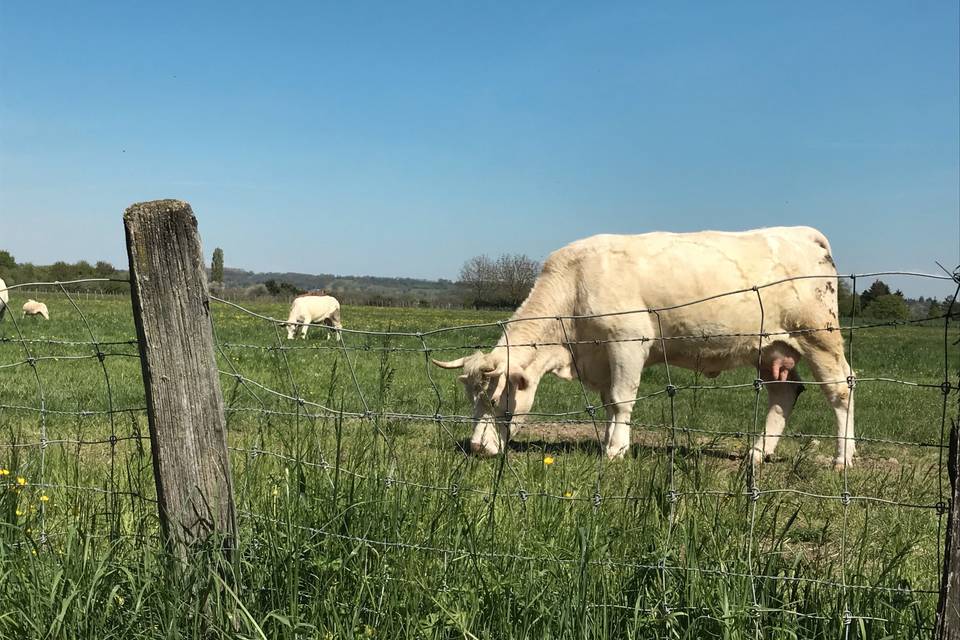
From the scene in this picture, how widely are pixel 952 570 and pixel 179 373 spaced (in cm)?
290

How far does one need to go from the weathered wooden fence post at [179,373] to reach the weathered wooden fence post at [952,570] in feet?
8.57

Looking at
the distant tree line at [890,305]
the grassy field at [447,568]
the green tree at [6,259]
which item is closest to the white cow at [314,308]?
the distant tree line at [890,305]

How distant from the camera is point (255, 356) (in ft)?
48.4

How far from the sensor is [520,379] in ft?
25.8

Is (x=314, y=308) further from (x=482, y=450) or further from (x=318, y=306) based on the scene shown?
(x=482, y=450)

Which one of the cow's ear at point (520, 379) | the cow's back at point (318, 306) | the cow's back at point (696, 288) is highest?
the cow's back at point (696, 288)

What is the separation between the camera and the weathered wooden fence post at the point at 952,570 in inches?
101

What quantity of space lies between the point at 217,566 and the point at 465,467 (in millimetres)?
1116

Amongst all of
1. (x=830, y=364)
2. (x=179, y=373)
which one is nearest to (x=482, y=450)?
(x=179, y=373)

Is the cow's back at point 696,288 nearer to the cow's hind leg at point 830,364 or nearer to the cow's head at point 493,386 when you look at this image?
the cow's hind leg at point 830,364

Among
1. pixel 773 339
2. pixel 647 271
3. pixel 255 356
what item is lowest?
pixel 255 356

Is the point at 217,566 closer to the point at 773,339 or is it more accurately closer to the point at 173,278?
the point at 173,278

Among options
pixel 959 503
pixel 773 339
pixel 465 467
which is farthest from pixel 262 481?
pixel 773 339

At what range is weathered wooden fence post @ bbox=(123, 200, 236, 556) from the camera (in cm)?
319
